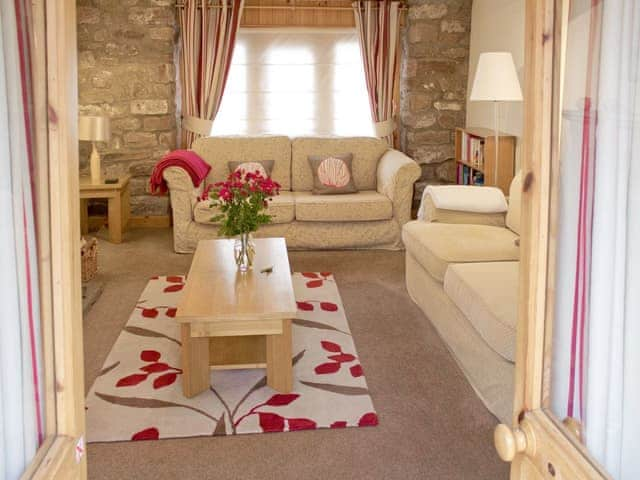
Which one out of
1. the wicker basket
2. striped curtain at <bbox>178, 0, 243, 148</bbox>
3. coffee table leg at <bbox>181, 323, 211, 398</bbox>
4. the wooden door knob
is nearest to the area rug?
coffee table leg at <bbox>181, 323, 211, 398</bbox>

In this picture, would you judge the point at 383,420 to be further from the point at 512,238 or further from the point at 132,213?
the point at 132,213

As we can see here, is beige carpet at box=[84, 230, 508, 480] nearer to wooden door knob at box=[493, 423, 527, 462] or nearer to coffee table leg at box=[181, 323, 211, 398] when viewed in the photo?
coffee table leg at box=[181, 323, 211, 398]

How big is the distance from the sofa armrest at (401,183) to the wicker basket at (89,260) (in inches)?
89.5

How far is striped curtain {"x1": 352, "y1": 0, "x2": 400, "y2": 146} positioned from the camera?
286 inches

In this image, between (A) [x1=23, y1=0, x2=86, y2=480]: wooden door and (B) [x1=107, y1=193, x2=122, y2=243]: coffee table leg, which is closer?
(A) [x1=23, y1=0, x2=86, y2=480]: wooden door

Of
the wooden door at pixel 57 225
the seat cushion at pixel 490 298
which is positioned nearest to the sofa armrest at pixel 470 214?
the seat cushion at pixel 490 298

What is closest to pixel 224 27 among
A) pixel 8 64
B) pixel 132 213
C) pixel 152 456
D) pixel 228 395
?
pixel 132 213

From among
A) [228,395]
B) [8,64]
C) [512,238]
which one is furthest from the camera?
[512,238]

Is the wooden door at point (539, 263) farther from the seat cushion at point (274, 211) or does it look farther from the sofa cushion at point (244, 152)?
the sofa cushion at point (244, 152)

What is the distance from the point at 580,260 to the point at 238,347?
2.64m

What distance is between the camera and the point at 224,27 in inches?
280

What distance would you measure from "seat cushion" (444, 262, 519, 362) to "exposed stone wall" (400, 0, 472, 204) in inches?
139

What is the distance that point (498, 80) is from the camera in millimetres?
5562

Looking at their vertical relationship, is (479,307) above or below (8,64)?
below
